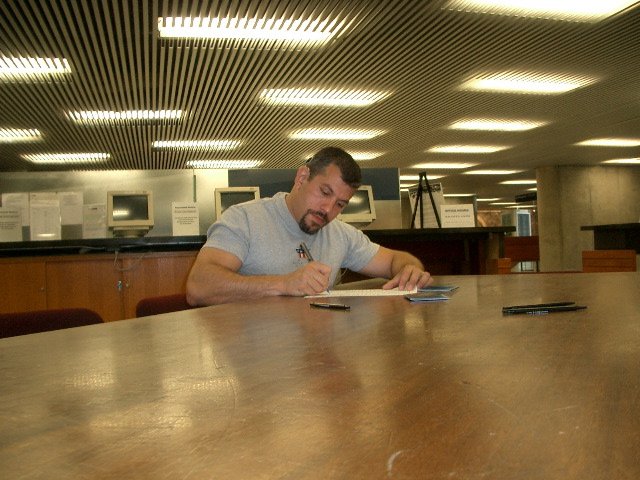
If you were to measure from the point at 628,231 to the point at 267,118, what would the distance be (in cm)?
455

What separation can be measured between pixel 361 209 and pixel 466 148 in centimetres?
638

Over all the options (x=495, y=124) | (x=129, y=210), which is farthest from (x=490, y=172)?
(x=129, y=210)

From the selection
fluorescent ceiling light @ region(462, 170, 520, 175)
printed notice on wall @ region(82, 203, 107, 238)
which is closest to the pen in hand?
printed notice on wall @ region(82, 203, 107, 238)

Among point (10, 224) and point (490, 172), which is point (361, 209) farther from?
point (490, 172)

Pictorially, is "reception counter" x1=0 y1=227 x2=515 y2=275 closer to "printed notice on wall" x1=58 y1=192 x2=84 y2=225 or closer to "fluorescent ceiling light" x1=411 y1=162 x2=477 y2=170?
"printed notice on wall" x1=58 y1=192 x2=84 y2=225

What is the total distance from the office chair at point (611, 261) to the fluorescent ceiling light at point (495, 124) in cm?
463

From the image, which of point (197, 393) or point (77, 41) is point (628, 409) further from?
point (77, 41)

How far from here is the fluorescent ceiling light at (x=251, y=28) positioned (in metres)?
4.95

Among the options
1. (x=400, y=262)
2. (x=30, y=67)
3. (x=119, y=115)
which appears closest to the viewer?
(x=400, y=262)

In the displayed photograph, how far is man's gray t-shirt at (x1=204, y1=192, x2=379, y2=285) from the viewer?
2.12 meters

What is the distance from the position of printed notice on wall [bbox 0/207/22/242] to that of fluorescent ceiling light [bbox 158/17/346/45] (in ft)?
6.57

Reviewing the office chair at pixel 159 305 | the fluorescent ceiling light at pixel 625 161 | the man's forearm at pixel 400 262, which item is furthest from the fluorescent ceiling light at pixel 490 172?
the office chair at pixel 159 305

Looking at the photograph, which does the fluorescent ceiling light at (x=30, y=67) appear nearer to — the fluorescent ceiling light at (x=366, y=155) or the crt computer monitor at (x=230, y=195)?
the crt computer monitor at (x=230, y=195)

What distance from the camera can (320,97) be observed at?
7.24 metres
